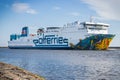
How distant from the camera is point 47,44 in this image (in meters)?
115

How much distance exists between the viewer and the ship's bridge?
102262 mm

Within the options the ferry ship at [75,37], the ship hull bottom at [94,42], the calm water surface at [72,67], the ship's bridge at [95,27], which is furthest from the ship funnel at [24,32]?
the calm water surface at [72,67]

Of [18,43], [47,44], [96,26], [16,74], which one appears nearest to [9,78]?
[16,74]

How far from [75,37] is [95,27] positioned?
8.92m

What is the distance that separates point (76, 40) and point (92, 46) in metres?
6.18

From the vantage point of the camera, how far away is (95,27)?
106 metres

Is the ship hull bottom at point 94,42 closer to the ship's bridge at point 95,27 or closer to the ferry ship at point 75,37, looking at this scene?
the ferry ship at point 75,37

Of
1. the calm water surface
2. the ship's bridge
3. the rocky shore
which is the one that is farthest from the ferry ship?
the rocky shore

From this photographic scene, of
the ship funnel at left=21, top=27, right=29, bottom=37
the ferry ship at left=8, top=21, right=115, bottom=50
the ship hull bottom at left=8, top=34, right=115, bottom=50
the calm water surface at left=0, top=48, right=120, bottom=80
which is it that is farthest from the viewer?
the ship funnel at left=21, top=27, right=29, bottom=37

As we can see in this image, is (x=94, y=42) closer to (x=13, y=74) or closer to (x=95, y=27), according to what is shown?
(x=95, y=27)

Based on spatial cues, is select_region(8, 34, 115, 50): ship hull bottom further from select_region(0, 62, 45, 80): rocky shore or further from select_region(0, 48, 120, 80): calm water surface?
select_region(0, 62, 45, 80): rocky shore

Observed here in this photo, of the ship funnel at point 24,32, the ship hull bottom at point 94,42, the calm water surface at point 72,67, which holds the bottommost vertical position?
the calm water surface at point 72,67

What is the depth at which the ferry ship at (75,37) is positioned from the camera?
99375 millimetres

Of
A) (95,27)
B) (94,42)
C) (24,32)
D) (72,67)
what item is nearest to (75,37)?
(94,42)
